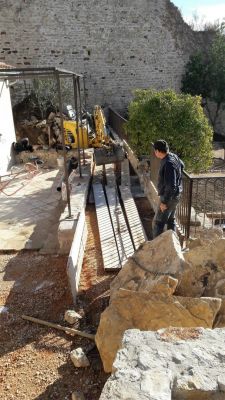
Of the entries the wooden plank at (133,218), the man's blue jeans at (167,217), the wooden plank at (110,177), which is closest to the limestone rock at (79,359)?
Answer: the man's blue jeans at (167,217)

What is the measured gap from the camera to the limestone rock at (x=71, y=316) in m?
4.03

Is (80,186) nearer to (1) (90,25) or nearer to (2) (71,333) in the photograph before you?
(2) (71,333)

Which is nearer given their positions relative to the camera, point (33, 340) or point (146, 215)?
point (33, 340)

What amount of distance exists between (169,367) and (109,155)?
22.8 feet

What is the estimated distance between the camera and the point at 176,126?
9789mm

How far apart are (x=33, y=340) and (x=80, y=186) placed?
4501 mm

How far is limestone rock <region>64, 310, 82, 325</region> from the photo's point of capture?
4027mm

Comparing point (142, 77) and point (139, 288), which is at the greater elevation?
point (142, 77)

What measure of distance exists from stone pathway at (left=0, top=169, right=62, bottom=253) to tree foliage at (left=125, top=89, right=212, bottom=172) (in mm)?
3009

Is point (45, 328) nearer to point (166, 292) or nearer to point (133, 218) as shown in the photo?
point (166, 292)

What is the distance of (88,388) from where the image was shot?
10.4ft

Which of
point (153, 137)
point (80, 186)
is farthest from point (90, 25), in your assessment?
point (80, 186)

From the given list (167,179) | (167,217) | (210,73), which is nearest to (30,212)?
(167,217)

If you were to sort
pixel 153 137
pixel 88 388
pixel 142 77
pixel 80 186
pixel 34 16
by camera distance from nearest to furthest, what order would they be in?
pixel 88 388
pixel 80 186
pixel 153 137
pixel 34 16
pixel 142 77
